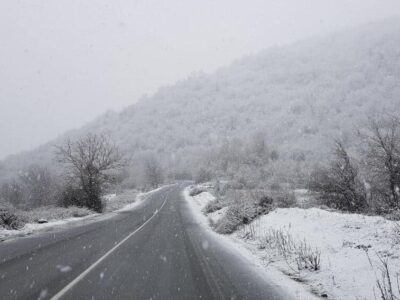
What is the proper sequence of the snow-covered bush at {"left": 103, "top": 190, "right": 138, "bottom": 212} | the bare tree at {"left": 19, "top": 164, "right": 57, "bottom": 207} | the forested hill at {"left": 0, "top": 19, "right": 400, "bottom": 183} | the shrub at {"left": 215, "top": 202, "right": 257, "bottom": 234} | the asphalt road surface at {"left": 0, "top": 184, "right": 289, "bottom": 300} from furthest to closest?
the forested hill at {"left": 0, "top": 19, "right": 400, "bottom": 183} → the bare tree at {"left": 19, "top": 164, "right": 57, "bottom": 207} → the snow-covered bush at {"left": 103, "top": 190, "right": 138, "bottom": 212} → the shrub at {"left": 215, "top": 202, "right": 257, "bottom": 234} → the asphalt road surface at {"left": 0, "top": 184, "right": 289, "bottom": 300}

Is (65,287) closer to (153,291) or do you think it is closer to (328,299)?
(153,291)

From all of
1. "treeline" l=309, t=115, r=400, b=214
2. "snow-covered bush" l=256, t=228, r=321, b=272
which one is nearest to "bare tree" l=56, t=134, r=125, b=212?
"treeline" l=309, t=115, r=400, b=214

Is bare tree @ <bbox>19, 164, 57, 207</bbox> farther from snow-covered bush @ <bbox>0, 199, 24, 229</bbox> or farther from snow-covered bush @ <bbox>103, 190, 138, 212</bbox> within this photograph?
snow-covered bush @ <bbox>0, 199, 24, 229</bbox>

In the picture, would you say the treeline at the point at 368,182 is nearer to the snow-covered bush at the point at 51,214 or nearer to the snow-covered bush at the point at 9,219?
the snow-covered bush at the point at 51,214

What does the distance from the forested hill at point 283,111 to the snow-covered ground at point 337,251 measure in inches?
2955

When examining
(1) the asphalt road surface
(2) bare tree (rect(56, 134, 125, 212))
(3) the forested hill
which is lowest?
(1) the asphalt road surface

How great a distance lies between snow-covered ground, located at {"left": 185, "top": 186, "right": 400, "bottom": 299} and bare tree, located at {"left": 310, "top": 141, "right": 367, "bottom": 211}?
40.9 ft

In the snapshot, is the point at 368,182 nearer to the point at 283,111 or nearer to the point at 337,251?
the point at 337,251

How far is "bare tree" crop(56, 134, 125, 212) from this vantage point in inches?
1191

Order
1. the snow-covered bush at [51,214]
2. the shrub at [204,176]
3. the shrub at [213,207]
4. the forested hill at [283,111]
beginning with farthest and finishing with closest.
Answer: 1. the forested hill at [283,111]
2. the shrub at [204,176]
3. the shrub at [213,207]
4. the snow-covered bush at [51,214]

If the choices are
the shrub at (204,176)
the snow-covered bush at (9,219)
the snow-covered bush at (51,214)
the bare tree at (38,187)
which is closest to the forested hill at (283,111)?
the shrub at (204,176)

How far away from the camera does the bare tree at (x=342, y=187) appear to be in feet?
79.4

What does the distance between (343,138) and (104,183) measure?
238ft

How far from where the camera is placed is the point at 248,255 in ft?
33.8
